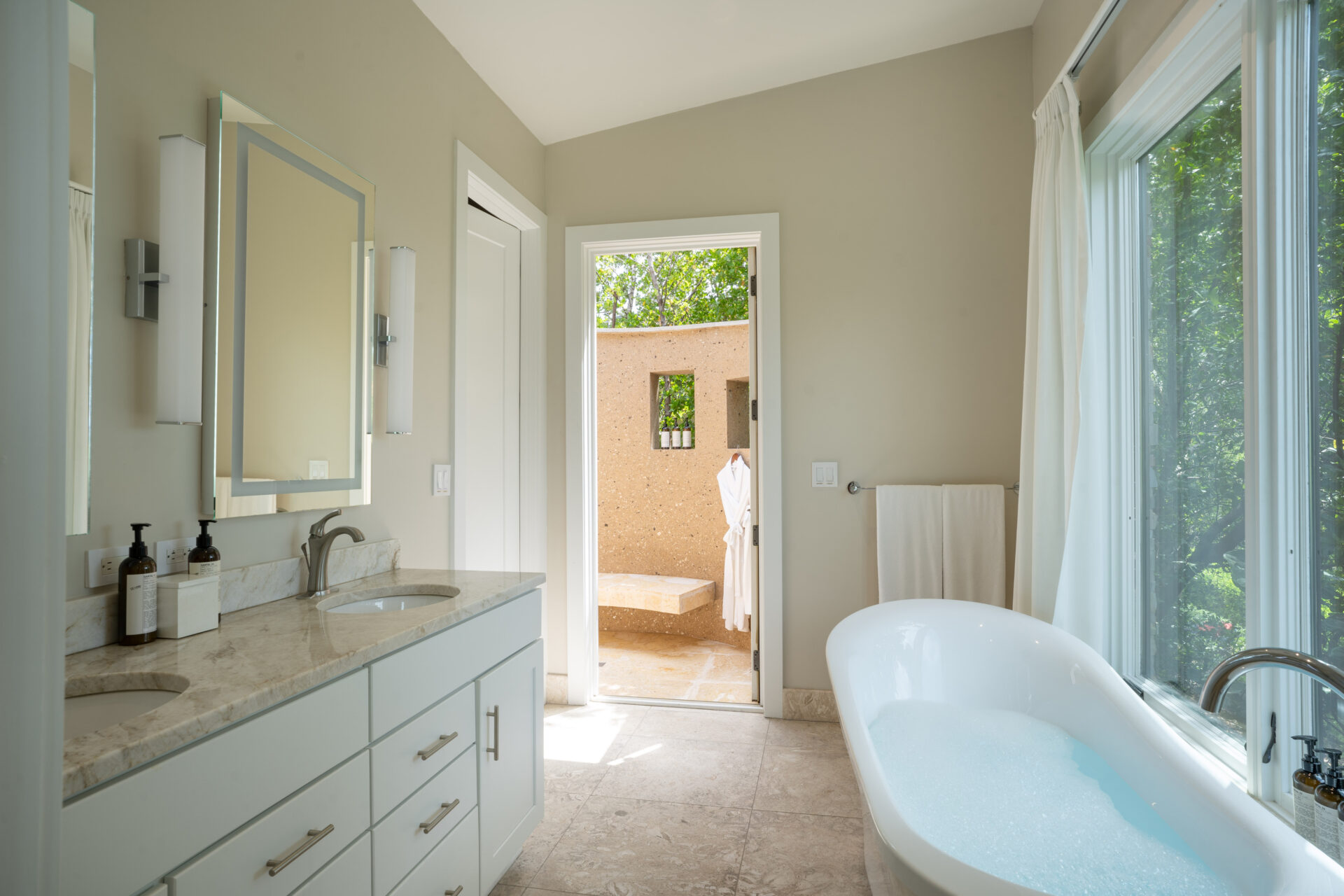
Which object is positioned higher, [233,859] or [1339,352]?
[1339,352]

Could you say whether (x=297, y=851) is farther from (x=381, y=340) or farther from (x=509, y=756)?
(x=381, y=340)

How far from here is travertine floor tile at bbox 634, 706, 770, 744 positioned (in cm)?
305

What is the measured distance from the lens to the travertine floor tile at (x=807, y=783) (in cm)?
245

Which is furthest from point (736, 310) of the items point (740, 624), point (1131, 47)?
point (1131, 47)

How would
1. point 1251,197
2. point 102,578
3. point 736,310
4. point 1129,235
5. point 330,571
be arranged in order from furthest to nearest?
point 736,310
point 1129,235
point 330,571
point 1251,197
point 102,578

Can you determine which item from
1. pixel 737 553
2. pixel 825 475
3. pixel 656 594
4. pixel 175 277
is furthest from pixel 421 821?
pixel 737 553

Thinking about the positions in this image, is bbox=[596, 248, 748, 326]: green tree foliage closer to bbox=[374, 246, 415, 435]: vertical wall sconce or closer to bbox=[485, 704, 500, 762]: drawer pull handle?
bbox=[374, 246, 415, 435]: vertical wall sconce

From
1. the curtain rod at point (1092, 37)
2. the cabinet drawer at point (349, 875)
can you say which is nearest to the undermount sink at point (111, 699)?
the cabinet drawer at point (349, 875)

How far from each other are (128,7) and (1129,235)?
2612 mm

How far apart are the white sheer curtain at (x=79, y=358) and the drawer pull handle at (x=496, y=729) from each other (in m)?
0.93

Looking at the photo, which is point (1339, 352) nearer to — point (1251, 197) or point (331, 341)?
point (1251, 197)

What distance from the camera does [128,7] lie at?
138 cm

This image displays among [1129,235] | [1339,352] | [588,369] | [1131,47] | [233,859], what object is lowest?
[233,859]

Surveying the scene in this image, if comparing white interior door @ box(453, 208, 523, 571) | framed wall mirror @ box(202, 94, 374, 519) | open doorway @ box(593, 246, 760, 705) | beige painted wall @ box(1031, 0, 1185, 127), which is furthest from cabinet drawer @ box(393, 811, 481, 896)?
open doorway @ box(593, 246, 760, 705)
